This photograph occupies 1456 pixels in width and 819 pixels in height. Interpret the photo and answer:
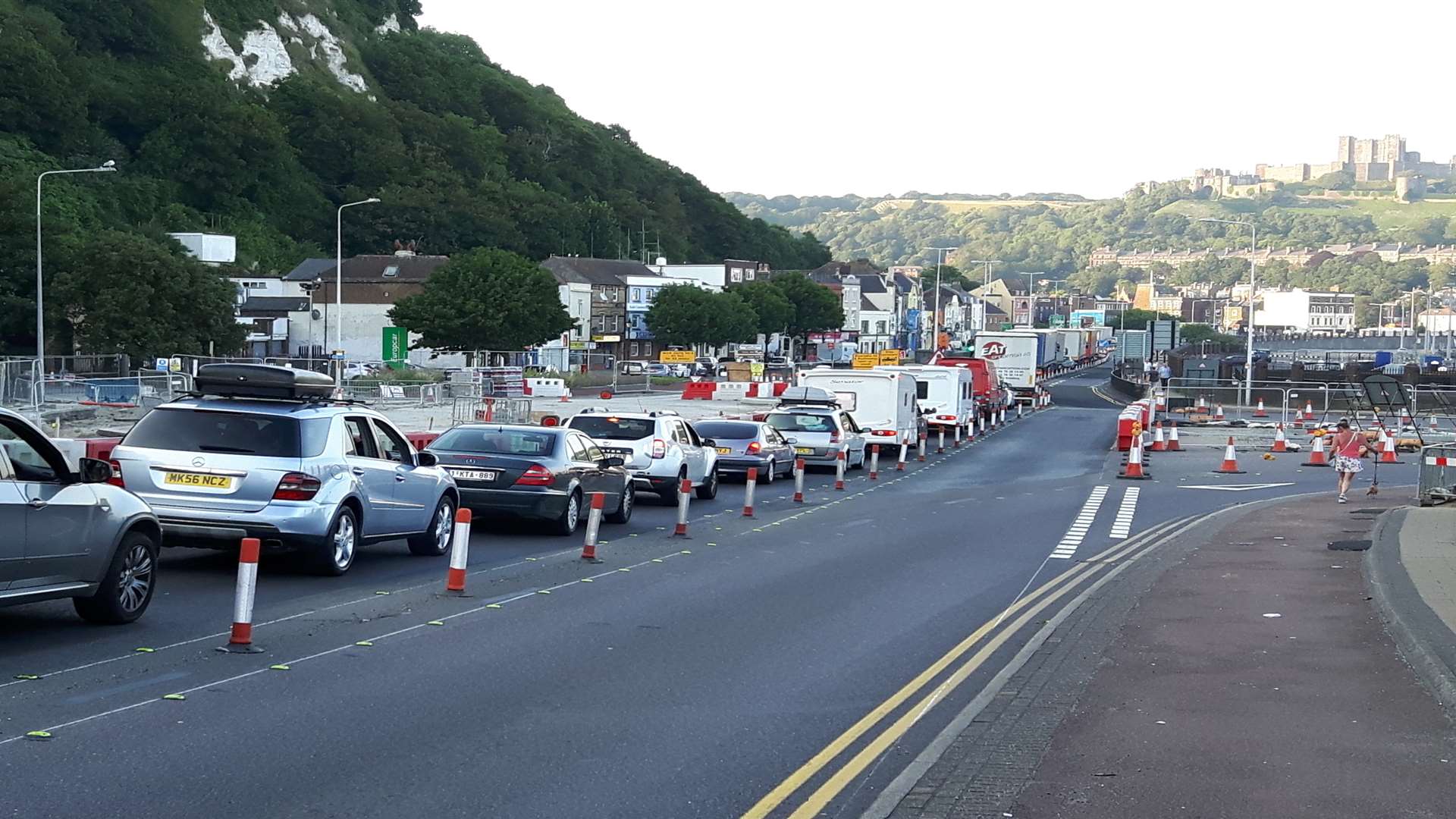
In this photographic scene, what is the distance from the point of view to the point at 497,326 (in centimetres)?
8438

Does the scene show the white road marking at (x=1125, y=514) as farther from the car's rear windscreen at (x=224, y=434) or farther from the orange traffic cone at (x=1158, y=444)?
the orange traffic cone at (x=1158, y=444)

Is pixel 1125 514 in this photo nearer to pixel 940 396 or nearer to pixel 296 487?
pixel 296 487

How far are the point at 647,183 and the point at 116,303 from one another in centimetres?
12569

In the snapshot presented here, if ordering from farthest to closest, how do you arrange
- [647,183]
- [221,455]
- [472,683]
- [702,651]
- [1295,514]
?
[647,183], [1295,514], [221,455], [702,651], [472,683]

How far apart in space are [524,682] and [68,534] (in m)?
3.24

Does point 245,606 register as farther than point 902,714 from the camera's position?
Yes

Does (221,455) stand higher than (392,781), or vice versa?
(221,455)

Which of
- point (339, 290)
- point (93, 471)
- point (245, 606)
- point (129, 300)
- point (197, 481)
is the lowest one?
point (245, 606)

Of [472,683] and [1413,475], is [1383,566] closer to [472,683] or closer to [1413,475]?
[472,683]

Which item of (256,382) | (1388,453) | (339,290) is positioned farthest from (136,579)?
(339,290)

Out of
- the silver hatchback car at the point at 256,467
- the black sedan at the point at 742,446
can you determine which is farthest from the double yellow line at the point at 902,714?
the black sedan at the point at 742,446

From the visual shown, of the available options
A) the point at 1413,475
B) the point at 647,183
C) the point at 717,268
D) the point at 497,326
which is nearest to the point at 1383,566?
the point at 1413,475

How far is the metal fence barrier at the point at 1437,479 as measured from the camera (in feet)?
81.1

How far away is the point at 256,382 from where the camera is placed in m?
14.5
